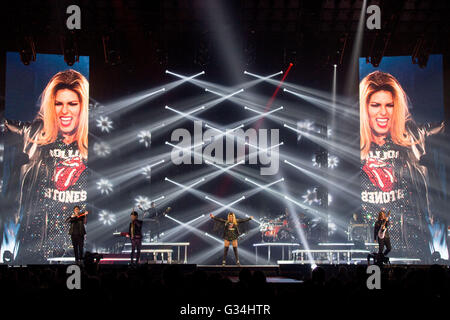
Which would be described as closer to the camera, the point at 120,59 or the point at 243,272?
the point at 243,272

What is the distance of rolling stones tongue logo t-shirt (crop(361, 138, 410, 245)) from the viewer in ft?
53.1

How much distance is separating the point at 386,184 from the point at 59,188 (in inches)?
419

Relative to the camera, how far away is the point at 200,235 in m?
16.4

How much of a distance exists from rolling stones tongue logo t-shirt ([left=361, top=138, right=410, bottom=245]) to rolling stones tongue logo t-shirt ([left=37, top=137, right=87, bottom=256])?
363 inches

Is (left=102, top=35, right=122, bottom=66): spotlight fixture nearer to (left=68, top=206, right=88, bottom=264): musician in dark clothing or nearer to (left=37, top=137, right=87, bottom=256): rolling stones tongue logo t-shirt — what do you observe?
(left=37, top=137, right=87, bottom=256): rolling stones tongue logo t-shirt

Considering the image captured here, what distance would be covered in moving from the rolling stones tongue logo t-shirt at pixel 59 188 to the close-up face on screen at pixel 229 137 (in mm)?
35

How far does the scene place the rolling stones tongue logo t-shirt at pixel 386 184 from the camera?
1617 cm

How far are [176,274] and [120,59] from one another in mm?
11536

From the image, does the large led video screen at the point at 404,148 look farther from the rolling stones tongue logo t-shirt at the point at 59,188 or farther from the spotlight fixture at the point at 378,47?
the rolling stones tongue logo t-shirt at the point at 59,188

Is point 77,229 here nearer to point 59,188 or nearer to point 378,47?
point 59,188
